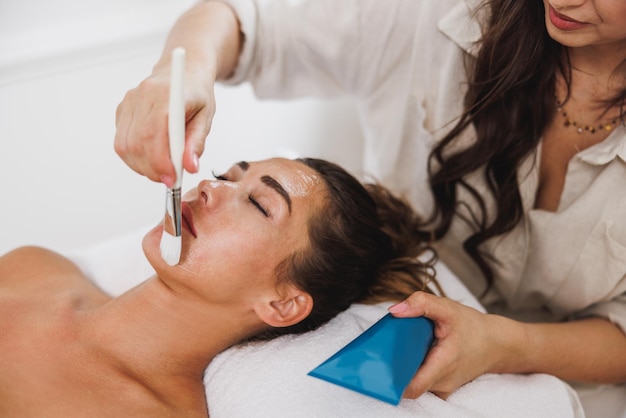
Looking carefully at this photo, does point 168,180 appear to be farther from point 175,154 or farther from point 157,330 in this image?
point 157,330

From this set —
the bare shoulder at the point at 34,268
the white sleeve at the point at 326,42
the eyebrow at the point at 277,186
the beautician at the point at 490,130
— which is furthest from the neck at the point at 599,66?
the bare shoulder at the point at 34,268

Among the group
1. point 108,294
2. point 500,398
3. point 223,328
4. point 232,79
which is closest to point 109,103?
point 232,79

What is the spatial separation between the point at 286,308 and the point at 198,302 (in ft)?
0.50

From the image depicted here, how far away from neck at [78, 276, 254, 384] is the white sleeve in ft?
1.78

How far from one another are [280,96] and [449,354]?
0.75 metres

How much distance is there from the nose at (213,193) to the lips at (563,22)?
1.92 ft

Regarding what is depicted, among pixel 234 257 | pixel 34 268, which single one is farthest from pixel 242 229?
pixel 34 268

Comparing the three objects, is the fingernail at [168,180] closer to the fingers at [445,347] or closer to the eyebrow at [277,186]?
the eyebrow at [277,186]

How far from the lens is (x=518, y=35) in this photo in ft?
4.10

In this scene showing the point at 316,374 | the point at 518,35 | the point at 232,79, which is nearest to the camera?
the point at 316,374

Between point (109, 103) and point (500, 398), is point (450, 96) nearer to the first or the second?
point (500, 398)

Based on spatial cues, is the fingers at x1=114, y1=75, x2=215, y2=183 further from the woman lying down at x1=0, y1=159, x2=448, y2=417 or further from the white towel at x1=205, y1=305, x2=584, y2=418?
the white towel at x1=205, y1=305, x2=584, y2=418

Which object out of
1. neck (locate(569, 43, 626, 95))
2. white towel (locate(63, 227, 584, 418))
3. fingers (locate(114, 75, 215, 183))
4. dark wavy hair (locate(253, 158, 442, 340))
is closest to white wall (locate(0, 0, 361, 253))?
dark wavy hair (locate(253, 158, 442, 340))

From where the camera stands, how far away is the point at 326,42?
1.47 metres
